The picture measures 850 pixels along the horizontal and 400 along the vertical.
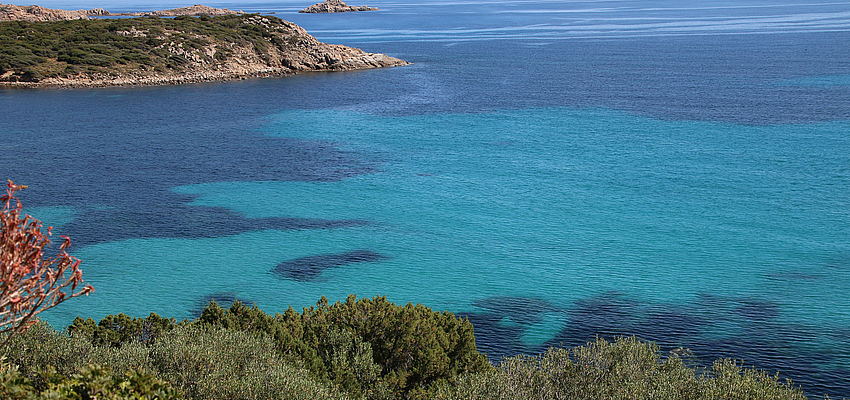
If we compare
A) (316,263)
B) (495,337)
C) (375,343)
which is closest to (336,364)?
(375,343)

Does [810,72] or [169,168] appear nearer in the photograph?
[169,168]

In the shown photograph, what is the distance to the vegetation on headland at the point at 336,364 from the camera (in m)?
17.2

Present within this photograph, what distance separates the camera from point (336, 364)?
70.1 feet

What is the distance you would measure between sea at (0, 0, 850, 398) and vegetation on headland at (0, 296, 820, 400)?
604 centimetres

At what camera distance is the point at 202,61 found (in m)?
111

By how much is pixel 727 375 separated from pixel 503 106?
67.2 metres

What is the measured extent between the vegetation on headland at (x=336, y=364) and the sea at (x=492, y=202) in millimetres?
6042

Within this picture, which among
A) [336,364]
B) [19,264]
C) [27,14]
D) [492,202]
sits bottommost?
[492,202]

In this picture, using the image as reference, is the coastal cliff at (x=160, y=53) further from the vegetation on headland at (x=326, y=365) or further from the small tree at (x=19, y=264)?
the small tree at (x=19, y=264)

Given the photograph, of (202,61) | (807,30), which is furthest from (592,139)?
(807,30)

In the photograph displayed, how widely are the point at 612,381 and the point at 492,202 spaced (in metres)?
31.0

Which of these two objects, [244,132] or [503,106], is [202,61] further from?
[503,106]

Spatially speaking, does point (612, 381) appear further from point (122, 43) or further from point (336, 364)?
point (122, 43)

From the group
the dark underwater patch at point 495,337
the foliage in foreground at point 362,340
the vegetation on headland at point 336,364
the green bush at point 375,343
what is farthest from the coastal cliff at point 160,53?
the green bush at point 375,343
